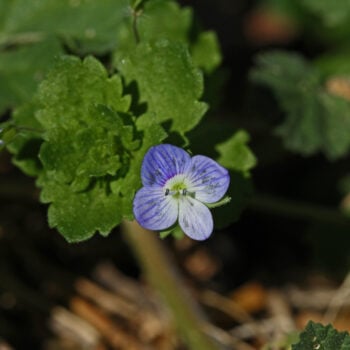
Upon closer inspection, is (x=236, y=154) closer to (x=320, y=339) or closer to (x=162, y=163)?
(x=162, y=163)

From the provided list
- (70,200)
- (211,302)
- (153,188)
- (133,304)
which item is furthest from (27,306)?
(153,188)

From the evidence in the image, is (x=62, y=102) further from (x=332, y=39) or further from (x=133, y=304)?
(x=332, y=39)

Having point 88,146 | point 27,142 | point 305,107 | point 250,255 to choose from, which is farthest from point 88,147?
point 250,255

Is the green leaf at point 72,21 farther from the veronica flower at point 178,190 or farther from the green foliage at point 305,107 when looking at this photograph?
the veronica flower at point 178,190

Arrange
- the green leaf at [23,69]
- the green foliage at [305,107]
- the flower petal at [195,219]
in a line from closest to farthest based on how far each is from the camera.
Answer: the flower petal at [195,219]
the green leaf at [23,69]
the green foliage at [305,107]

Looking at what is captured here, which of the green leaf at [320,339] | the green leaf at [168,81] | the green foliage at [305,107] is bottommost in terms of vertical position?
the green leaf at [320,339]

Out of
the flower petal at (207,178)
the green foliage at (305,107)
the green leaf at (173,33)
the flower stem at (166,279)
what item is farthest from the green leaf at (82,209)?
the green foliage at (305,107)
